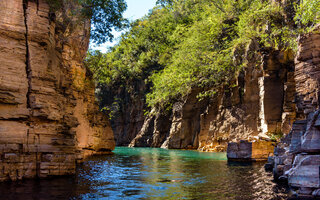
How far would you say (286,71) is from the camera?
25.2 meters

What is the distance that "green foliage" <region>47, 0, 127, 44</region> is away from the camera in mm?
16803

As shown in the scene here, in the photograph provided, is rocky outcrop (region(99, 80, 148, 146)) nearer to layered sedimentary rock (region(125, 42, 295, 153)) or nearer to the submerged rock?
layered sedimentary rock (region(125, 42, 295, 153))

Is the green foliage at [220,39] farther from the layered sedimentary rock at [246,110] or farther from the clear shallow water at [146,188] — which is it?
the clear shallow water at [146,188]

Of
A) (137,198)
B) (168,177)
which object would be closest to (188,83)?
(168,177)

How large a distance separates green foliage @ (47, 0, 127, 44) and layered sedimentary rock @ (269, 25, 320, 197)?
10714 mm

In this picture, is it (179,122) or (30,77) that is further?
(179,122)

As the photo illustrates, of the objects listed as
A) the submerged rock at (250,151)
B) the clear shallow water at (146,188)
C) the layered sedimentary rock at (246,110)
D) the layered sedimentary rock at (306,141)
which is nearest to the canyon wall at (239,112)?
the layered sedimentary rock at (246,110)

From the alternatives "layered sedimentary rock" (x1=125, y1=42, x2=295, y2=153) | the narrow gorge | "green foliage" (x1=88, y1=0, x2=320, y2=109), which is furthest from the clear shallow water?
"green foliage" (x1=88, y1=0, x2=320, y2=109)

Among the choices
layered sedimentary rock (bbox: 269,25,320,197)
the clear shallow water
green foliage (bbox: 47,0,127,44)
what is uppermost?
green foliage (bbox: 47,0,127,44)

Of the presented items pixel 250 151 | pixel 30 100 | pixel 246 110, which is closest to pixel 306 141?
pixel 30 100

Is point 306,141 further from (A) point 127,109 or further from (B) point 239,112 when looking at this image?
(A) point 127,109

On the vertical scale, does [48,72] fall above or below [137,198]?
above

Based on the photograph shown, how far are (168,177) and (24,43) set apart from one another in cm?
768

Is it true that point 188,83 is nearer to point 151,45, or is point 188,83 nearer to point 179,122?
point 179,122
